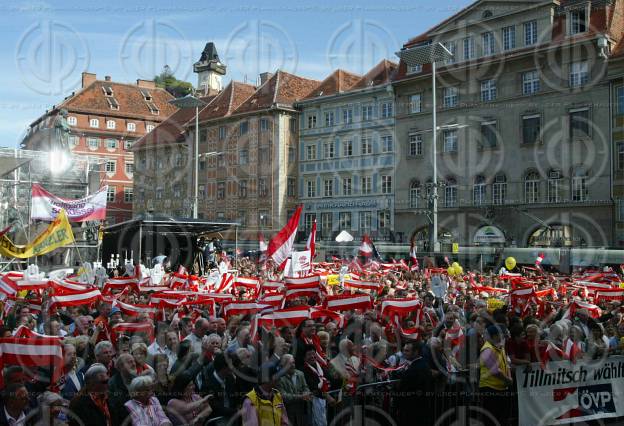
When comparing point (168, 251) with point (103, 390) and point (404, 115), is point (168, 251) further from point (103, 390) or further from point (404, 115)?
point (103, 390)

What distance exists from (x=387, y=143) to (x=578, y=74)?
15.0 m

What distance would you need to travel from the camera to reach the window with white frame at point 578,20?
4119cm

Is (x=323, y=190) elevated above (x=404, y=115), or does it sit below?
below

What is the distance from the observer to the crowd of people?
643cm

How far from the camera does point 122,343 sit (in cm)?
935

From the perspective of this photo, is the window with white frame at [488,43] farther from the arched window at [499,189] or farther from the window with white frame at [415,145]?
the arched window at [499,189]

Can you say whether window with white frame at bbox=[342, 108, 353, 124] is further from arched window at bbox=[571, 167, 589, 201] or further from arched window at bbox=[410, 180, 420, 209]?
arched window at bbox=[571, 167, 589, 201]

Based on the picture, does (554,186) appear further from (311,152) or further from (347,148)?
(311,152)

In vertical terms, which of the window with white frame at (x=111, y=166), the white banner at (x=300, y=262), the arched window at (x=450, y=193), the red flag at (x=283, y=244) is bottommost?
the white banner at (x=300, y=262)

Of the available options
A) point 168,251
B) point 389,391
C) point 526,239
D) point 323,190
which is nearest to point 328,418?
point 389,391

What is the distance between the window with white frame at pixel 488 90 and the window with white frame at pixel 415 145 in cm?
565

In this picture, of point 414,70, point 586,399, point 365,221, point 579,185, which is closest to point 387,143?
point 414,70

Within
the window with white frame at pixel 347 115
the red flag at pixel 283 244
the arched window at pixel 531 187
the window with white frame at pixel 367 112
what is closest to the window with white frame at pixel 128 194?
the window with white frame at pixel 347 115

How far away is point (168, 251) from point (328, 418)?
2861 cm
